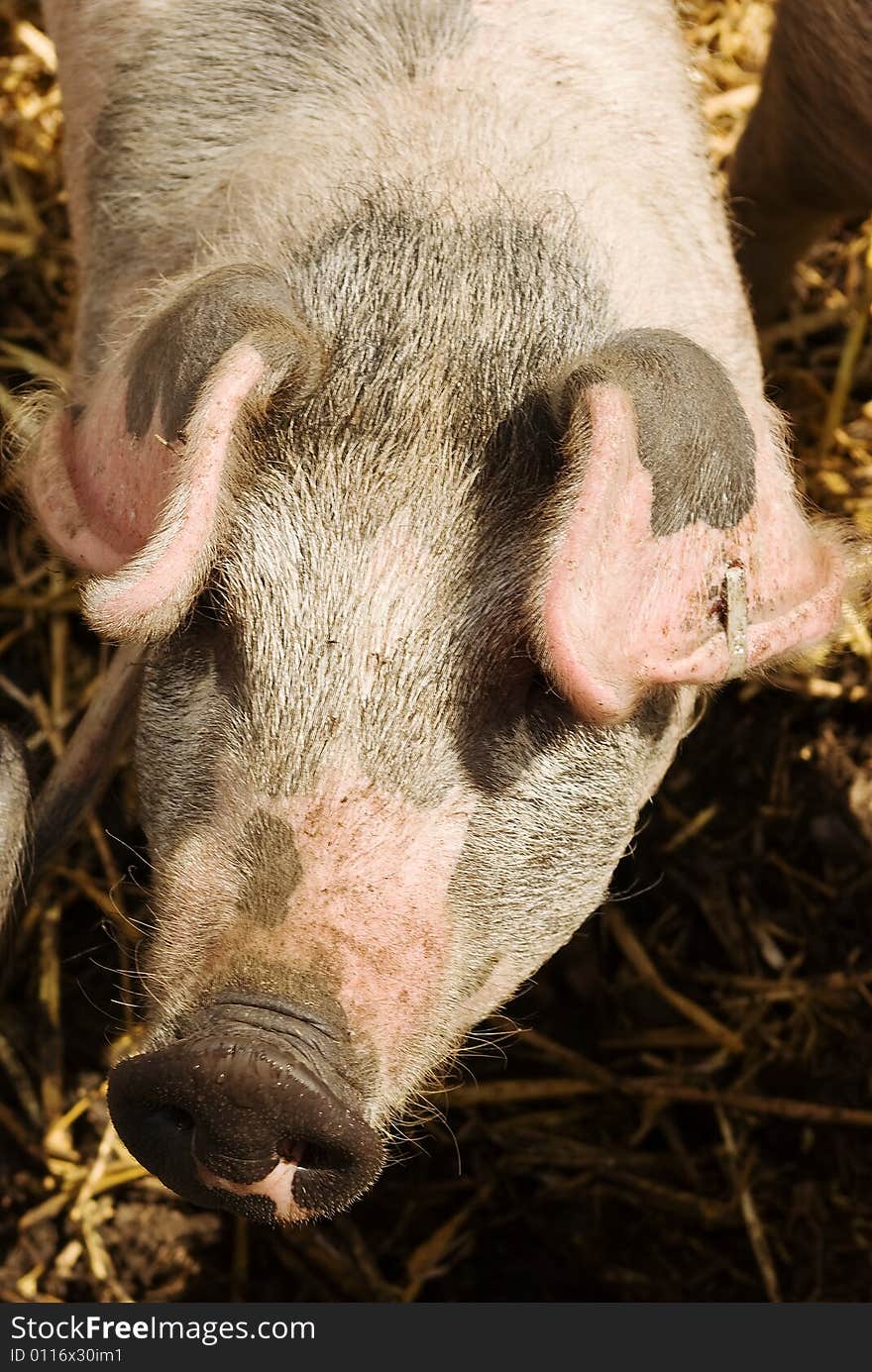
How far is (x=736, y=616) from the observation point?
191 cm

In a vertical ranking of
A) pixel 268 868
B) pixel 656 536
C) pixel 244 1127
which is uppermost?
pixel 656 536

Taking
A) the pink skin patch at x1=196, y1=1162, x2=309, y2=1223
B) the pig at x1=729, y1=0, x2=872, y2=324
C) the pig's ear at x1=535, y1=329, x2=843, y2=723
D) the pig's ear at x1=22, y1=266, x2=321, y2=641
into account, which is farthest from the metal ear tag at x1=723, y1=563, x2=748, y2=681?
the pig at x1=729, y1=0, x2=872, y2=324

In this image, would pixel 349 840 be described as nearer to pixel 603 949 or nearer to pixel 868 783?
pixel 603 949

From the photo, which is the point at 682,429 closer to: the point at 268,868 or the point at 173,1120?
the point at 268,868

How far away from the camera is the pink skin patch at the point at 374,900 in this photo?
6.14 feet

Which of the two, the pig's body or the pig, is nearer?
the pig's body

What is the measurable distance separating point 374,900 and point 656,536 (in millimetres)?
613

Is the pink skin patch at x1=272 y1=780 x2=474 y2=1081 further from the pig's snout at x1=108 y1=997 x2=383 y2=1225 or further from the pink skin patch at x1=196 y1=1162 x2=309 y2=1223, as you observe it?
the pink skin patch at x1=196 y1=1162 x2=309 y2=1223

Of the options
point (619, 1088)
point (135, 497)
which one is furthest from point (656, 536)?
point (619, 1088)

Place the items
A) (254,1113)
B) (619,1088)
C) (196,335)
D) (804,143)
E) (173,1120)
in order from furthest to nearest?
(619,1088) < (804,143) < (173,1120) < (196,335) < (254,1113)

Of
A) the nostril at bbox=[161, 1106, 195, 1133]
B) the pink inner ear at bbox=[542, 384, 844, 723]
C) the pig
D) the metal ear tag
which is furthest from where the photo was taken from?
the pig

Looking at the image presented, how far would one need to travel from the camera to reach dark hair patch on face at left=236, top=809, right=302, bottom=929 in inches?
74.0

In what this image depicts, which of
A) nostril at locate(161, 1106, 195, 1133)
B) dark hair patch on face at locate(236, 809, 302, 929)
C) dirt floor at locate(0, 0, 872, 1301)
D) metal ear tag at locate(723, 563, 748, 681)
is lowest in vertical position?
dirt floor at locate(0, 0, 872, 1301)
